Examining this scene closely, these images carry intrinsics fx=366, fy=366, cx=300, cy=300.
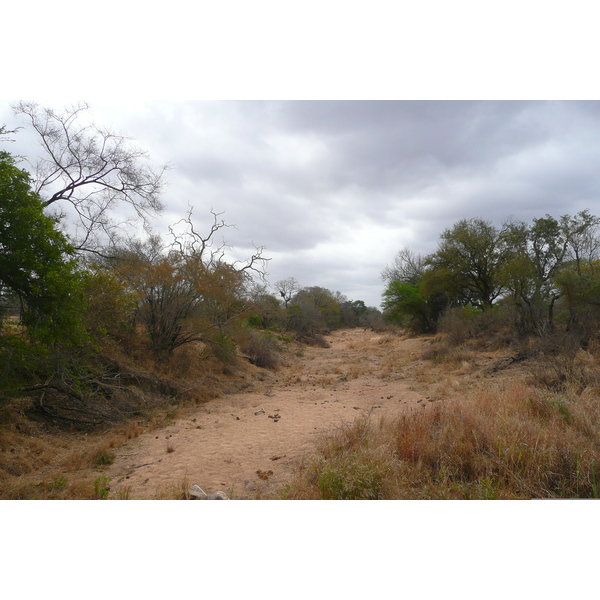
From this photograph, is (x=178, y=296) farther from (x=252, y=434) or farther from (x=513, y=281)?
(x=513, y=281)

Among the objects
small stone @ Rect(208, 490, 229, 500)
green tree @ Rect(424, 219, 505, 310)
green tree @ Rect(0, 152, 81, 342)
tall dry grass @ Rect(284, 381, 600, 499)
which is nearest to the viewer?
tall dry grass @ Rect(284, 381, 600, 499)

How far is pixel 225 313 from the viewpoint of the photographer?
14.1 meters

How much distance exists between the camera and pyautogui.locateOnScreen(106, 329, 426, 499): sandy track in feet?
16.9

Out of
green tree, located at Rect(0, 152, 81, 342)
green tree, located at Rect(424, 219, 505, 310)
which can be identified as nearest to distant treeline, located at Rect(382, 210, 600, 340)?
green tree, located at Rect(424, 219, 505, 310)

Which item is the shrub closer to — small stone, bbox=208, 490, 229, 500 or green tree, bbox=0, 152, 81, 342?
green tree, bbox=0, 152, 81, 342

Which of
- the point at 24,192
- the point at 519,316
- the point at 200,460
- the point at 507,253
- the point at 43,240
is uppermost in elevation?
the point at 507,253

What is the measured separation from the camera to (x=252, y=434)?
758 cm

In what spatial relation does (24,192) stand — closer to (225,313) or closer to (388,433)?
(388,433)

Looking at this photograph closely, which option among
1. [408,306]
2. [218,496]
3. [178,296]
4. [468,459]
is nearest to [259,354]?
[178,296]

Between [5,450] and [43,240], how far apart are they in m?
3.40

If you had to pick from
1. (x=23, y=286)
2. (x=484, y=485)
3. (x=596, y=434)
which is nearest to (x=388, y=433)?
(x=484, y=485)

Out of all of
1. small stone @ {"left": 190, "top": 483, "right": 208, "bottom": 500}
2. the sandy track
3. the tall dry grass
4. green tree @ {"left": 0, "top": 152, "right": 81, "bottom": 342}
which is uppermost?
green tree @ {"left": 0, "top": 152, "right": 81, "bottom": 342}

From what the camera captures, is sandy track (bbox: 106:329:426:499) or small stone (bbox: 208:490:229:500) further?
sandy track (bbox: 106:329:426:499)

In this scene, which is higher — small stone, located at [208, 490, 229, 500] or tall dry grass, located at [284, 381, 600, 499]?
tall dry grass, located at [284, 381, 600, 499]
